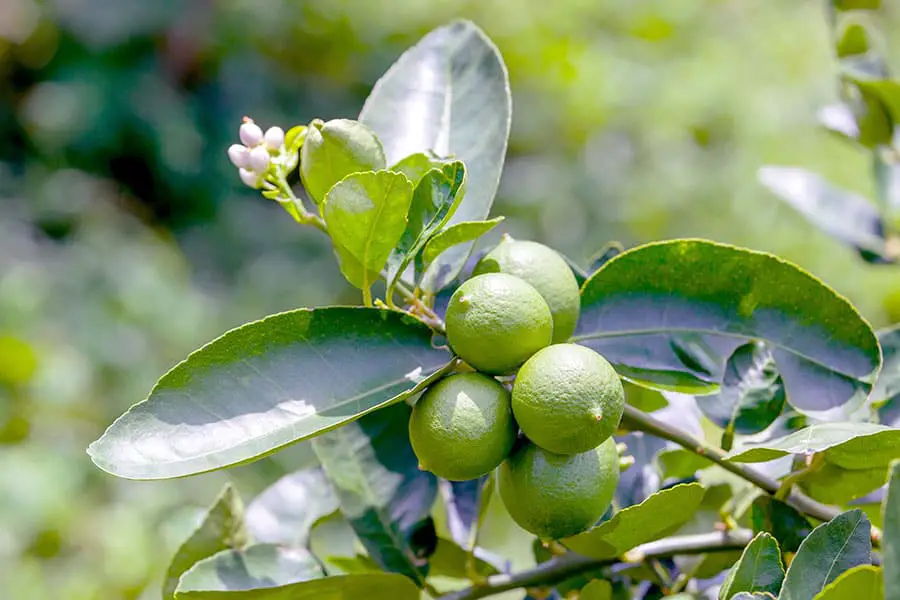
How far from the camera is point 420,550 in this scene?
25.7 inches

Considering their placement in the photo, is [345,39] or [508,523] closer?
[508,523]

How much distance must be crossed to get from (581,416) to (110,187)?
9.73 feet

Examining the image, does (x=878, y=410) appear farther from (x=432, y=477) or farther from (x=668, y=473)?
(x=432, y=477)

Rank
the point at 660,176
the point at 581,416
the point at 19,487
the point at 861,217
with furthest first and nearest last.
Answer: the point at 660,176 → the point at 19,487 → the point at 861,217 → the point at 581,416

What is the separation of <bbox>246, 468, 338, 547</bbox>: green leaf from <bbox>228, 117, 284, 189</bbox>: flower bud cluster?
0.27m

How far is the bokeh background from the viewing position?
222 centimetres

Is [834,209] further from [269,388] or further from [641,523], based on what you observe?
[269,388]

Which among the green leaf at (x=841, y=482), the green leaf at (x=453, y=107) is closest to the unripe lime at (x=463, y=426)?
the green leaf at (x=453, y=107)

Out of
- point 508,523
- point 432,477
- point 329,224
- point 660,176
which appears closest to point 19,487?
point 508,523

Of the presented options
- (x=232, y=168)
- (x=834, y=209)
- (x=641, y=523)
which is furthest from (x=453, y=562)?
(x=232, y=168)

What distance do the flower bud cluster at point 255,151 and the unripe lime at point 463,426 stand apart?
0.18 m

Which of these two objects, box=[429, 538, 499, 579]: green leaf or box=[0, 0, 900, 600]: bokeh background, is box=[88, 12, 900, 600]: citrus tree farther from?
box=[0, 0, 900, 600]: bokeh background

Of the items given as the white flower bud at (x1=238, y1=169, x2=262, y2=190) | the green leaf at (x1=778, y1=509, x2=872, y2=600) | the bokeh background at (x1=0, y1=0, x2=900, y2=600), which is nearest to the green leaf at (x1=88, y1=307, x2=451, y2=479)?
the white flower bud at (x1=238, y1=169, x2=262, y2=190)

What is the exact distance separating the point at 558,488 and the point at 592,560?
0.13 meters
